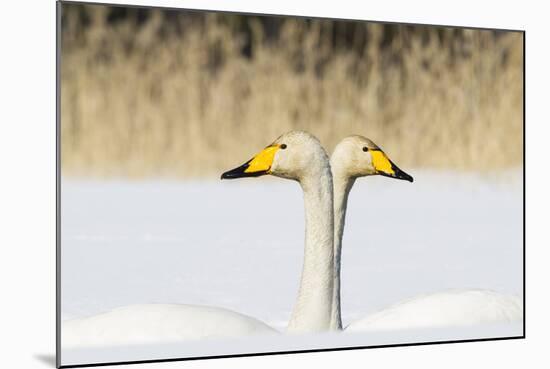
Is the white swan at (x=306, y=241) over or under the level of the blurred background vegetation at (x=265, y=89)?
under

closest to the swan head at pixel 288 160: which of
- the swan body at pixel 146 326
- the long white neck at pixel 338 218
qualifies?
the long white neck at pixel 338 218

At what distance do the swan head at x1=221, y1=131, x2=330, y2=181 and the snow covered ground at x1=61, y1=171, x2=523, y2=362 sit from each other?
0.06 metres

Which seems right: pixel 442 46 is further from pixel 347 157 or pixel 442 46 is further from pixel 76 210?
pixel 76 210

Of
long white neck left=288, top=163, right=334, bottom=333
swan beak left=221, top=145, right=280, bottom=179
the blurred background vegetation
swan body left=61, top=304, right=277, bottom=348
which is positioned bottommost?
swan body left=61, top=304, right=277, bottom=348

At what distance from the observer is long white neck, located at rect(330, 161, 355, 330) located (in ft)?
21.5

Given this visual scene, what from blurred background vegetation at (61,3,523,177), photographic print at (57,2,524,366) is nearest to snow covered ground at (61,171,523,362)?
photographic print at (57,2,524,366)

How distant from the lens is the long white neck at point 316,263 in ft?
21.3

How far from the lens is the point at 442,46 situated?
708cm

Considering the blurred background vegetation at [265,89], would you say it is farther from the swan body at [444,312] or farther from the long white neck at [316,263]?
the swan body at [444,312]

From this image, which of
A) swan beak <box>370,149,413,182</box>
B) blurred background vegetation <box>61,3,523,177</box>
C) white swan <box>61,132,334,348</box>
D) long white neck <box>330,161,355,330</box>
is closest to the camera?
blurred background vegetation <box>61,3,523,177</box>

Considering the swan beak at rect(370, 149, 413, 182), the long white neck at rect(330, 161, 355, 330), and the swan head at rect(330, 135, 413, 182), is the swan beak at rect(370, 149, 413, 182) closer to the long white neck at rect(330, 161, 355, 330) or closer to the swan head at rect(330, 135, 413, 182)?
the swan head at rect(330, 135, 413, 182)

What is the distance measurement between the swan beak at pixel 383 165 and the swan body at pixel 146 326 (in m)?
1.13

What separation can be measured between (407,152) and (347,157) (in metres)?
0.45

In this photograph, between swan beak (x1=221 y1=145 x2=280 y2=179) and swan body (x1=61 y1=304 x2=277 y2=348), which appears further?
swan beak (x1=221 y1=145 x2=280 y2=179)
